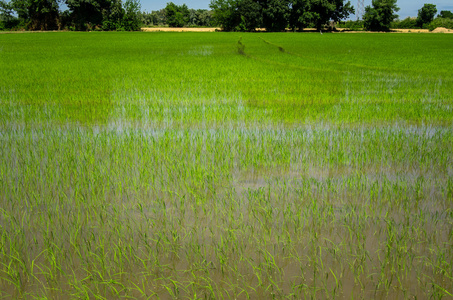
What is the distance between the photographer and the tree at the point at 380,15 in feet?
180

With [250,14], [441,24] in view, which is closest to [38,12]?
[250,14]

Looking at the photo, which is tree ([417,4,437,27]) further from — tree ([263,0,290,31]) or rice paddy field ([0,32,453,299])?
rice paddy field ([0,32,453,299])

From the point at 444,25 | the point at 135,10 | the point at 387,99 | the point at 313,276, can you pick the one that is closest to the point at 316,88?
the point at 387,99

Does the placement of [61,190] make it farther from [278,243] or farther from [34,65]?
[34,65]

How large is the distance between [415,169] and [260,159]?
1.57 meters

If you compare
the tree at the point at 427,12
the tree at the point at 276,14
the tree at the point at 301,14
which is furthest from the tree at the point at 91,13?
Result: the tree at the point at 427,12

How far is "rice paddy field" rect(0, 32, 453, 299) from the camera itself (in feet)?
7.27

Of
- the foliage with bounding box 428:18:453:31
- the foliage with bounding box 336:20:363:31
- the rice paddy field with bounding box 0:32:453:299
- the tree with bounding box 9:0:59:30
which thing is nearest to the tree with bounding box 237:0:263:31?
the foliage with bounding box 336:20:363:31

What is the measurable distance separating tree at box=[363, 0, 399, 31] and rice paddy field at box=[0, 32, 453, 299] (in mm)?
53905

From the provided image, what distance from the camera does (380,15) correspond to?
182ft

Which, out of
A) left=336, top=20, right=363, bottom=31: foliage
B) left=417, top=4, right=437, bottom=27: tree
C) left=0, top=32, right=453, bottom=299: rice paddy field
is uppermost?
left=417, top=4, right=437, bottom=27: tree

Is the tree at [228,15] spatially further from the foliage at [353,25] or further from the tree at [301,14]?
the foliage at [353,25]

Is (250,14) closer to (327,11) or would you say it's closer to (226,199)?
(327,11)

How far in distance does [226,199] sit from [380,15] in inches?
2340
